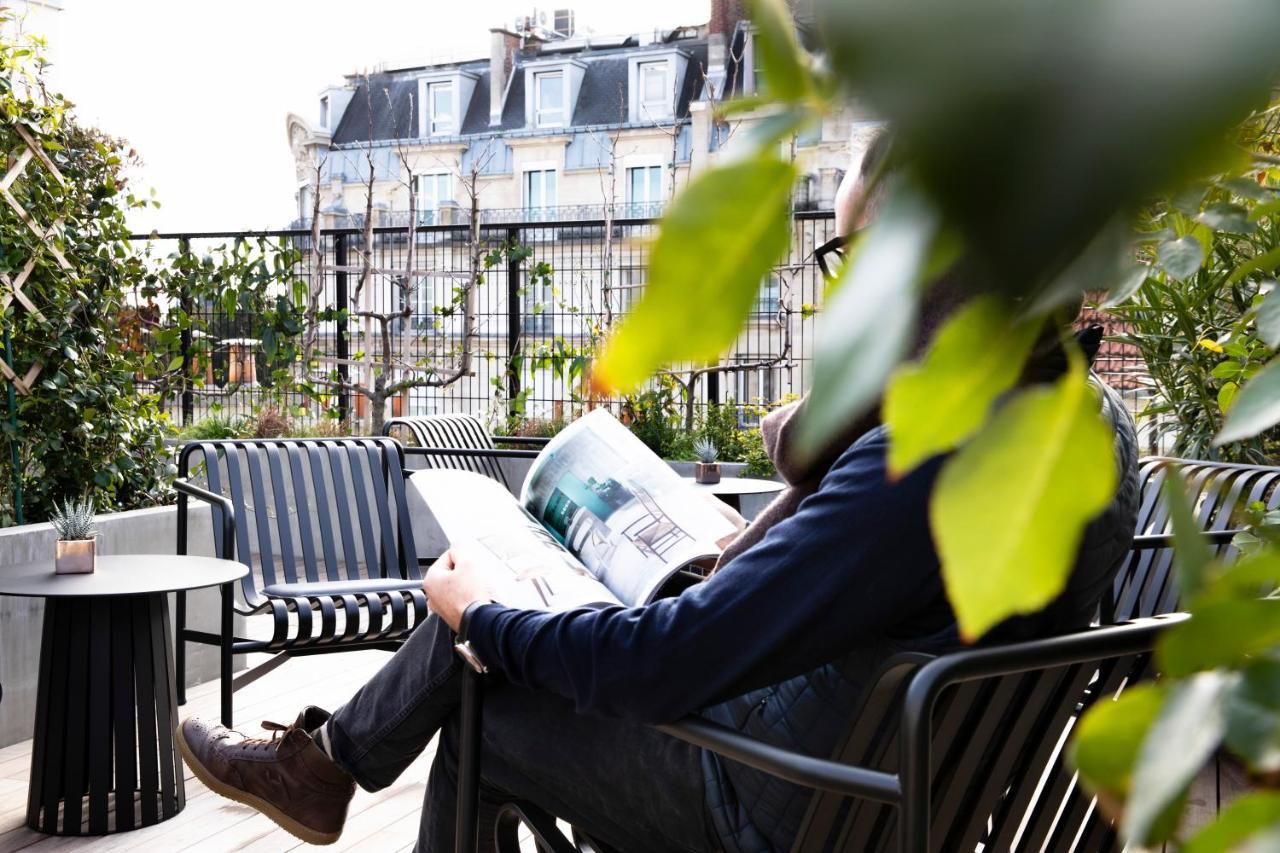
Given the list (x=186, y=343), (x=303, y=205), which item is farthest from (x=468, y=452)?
(x=303, y=205)

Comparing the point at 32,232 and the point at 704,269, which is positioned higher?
the point at 32,232

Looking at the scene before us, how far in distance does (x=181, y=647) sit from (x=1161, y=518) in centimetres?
283

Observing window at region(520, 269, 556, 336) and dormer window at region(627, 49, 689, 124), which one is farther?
dormer window at region(627, 49, 689, 124)

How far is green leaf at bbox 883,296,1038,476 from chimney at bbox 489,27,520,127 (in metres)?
28.3

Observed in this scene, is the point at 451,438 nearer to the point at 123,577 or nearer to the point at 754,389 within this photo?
the point at 754,389

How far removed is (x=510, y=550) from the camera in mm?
1984

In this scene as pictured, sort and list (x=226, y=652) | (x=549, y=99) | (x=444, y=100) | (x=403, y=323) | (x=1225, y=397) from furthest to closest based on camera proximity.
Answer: (x=444, y=100), (x=549, y=99), (x=403, y=323), (x=226, y=652), (x=1225, y=397)

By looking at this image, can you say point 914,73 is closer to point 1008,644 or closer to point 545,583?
point 1008,644

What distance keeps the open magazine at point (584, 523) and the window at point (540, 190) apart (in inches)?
1023

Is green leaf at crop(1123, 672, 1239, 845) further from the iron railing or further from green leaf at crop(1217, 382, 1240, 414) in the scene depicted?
the iron railing

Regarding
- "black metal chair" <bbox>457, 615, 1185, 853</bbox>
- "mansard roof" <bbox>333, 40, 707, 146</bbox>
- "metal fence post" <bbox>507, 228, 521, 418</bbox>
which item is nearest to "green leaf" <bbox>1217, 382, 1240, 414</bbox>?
"black metal chair" <bbox>457, 615, 1185, 853</bbox>

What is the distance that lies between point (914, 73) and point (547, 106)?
2988 centimetres

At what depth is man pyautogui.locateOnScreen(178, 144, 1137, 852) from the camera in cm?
143

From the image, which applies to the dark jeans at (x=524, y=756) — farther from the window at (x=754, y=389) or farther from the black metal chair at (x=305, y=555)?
the window at (x=754, y=389)
